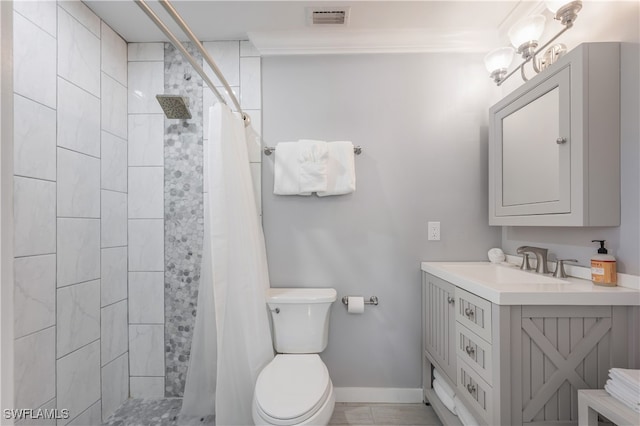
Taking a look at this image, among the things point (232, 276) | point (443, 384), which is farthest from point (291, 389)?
point (443, 384)

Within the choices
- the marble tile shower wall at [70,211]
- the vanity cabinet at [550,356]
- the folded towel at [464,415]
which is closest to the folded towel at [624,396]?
the vanity cabinet at [550,356]

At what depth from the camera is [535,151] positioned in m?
1.40

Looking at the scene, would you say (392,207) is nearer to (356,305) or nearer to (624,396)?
(356,305)

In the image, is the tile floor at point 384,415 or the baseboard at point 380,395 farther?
the baseboard at point 380,395

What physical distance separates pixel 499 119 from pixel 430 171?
46 centimetres

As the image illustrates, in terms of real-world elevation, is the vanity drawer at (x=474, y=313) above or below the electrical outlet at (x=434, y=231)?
below

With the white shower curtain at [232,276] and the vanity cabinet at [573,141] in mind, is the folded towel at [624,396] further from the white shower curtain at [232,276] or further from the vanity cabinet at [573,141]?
the white shower curtain at [232,276]

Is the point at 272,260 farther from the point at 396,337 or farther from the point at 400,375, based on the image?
the point at 400,375

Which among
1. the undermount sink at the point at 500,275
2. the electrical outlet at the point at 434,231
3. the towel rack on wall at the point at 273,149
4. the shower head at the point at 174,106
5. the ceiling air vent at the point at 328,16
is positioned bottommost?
the undermount sink at the point at 500,275

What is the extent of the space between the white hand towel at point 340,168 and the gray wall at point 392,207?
0.11m

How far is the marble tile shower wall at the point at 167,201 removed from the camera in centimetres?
192

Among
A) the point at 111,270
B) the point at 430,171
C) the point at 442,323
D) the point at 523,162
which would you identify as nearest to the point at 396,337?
the point at 442,323

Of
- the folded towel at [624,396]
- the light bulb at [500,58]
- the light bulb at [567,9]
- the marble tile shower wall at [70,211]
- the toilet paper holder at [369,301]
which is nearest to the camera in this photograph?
the folded towel at [624,396]

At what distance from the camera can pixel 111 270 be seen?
1785mm
